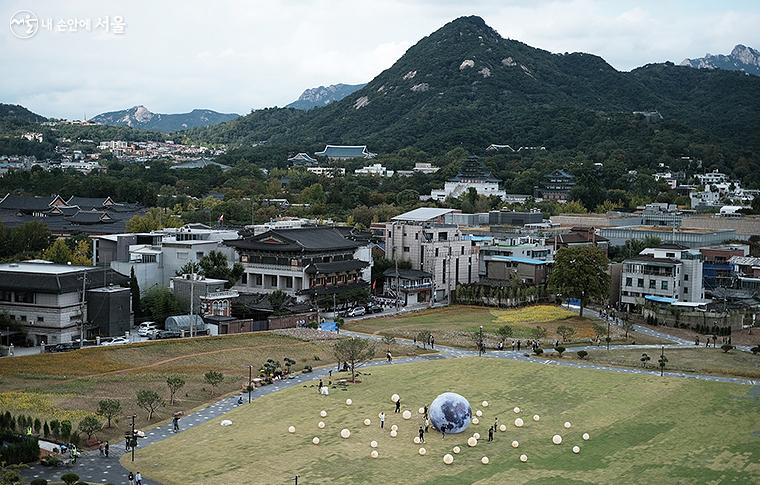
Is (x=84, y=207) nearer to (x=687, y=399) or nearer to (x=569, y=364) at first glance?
(x=569, y=364)

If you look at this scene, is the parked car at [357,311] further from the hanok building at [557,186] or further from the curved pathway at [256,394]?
the hanok building at [557,186]

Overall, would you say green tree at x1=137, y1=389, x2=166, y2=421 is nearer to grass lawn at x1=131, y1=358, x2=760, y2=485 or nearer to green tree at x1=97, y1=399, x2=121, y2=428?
green tree at x1=97, y1=399, x2=121, y2=428

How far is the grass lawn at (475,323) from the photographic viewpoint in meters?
51.4

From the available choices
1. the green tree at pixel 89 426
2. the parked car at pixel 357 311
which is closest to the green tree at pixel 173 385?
the green tree at pixel 89 426

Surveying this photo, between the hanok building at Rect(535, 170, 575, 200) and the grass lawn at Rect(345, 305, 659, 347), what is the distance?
56436mm

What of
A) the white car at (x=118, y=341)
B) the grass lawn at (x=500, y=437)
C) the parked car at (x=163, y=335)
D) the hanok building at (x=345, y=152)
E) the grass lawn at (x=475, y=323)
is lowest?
the grass lawn at (x=500, y=437)

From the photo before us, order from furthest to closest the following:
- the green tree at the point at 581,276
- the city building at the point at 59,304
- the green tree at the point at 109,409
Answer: the green tree at the point at 581,276
the city building at the point at 59,304
the green tree at the point at 109,409

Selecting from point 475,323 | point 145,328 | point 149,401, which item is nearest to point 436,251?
point 475,323

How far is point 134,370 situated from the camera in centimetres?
3988

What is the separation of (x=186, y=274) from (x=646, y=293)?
94.3 ft

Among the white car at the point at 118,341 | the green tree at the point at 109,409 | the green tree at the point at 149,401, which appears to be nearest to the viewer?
the green tree at the point at 109,409

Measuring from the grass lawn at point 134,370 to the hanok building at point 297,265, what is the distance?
11477 mm

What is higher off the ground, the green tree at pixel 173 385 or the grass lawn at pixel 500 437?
the green tree at pixel 173 385

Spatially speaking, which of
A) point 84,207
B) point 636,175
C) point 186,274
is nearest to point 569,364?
point 186,274
